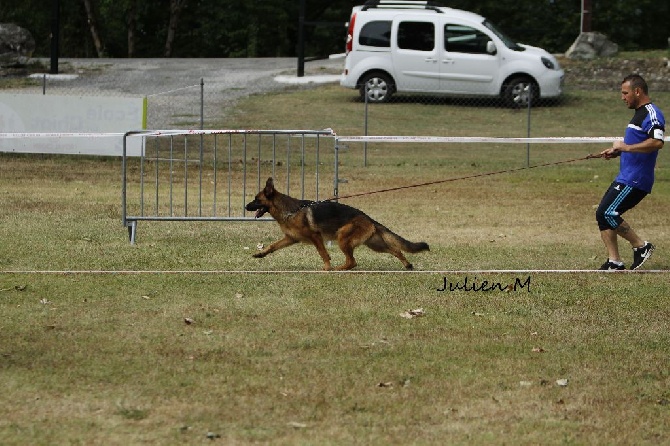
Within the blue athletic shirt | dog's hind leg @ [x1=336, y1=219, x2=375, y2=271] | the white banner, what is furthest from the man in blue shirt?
the white banner

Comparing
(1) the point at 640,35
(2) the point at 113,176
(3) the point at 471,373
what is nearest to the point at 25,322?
(3) the point at 471,373

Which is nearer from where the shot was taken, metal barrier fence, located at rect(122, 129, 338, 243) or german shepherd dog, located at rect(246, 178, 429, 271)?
german shepherd dog, located at rect(246, 178, 429, 271)

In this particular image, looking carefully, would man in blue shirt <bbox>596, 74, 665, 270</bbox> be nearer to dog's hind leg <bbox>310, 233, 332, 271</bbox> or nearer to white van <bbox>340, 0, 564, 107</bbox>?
dog's hind leg <bbox>310, 233, 332, 271</bbox>

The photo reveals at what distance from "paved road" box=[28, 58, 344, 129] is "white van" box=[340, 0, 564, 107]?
270 cm

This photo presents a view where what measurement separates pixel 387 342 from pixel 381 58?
18290 mm

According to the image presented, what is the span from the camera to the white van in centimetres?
2652

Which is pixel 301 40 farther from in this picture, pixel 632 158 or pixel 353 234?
pixel 632 158

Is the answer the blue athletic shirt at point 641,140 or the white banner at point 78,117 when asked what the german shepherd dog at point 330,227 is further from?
the white banner at point 78,117

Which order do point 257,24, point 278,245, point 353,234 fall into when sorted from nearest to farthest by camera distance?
point 353,234, point 278,245, point 257,24

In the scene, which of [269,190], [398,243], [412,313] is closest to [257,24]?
[269,190]

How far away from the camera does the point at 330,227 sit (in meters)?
11.6

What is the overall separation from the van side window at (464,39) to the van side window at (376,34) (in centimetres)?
124

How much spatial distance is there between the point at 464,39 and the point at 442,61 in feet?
2.50

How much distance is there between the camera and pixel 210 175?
20.6 meters
